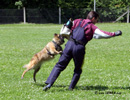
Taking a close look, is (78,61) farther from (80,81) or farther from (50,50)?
(80,81)

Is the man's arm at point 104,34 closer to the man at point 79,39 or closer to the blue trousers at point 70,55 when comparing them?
the man at point 79,39

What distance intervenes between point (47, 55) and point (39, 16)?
31.7 m

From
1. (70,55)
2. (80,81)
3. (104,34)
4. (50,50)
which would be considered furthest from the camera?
(80,81)

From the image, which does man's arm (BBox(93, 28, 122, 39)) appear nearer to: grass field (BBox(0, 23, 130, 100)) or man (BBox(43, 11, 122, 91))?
man (BBox(43, 11, 122, 91))

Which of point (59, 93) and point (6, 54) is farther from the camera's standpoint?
point (6, 54)

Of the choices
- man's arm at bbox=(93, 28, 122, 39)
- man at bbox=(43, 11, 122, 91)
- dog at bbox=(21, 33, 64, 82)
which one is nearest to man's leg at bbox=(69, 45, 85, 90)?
man at bbox=(43, 11, 122, 91)

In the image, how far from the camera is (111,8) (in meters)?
39.0

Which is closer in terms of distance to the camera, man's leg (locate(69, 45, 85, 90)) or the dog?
man's leg (locate(69, 45, 85, 90))

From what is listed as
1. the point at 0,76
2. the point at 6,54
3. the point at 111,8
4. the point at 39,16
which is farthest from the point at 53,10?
the point at 0,76

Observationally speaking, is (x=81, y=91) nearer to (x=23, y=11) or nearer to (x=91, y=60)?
(x=91, y=60)

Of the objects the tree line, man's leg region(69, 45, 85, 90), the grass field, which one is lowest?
the grass field

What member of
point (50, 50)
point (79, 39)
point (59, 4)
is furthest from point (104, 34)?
point (59, 4)

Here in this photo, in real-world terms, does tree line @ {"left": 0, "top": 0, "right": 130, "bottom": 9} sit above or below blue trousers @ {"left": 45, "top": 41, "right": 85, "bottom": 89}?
above

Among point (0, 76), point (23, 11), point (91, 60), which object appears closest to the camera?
point (0, 76)
